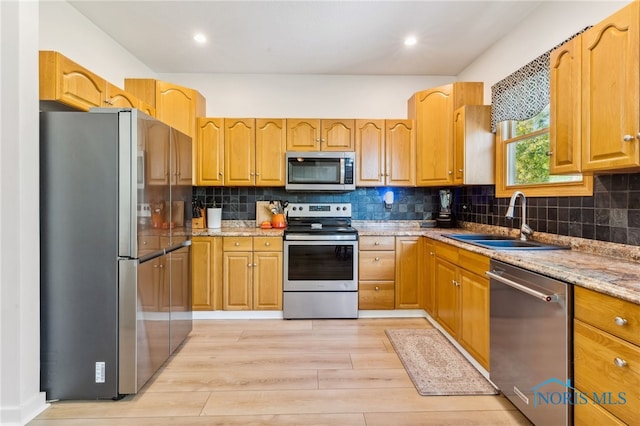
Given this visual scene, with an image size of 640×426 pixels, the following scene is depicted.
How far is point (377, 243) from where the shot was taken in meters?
3.29

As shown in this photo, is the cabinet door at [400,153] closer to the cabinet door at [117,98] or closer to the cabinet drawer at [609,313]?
the cabinet drawer at [609,313]

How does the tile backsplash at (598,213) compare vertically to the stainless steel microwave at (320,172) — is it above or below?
below

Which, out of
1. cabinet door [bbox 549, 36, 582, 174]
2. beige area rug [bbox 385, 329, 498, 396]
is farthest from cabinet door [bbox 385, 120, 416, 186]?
cabinet door [bbox 549, 36, 582, 174]

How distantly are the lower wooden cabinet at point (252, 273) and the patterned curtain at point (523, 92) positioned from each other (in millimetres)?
2325

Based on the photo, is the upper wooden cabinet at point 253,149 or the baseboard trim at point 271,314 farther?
the upper wooden cabinet at point 253,149

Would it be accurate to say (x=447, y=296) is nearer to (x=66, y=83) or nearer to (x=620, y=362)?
(x=620, y=362)

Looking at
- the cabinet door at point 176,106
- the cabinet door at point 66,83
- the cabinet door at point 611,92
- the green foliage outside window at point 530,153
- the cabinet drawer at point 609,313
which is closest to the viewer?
Result: the cabinet drawer at point 609,313

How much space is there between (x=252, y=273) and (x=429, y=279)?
1.77 metres

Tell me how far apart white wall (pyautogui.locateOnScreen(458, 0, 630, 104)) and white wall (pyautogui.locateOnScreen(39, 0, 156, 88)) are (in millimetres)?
3261

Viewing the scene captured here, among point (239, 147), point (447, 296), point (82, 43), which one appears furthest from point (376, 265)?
point (82, 43)

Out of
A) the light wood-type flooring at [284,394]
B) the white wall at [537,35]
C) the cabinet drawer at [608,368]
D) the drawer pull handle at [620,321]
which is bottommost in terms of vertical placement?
the light wood-type flooring at [284,394]

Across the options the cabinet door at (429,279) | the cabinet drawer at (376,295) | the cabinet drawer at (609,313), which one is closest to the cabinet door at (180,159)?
the cabinet drawer at (376,295)

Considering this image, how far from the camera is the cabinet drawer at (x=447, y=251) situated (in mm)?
2537

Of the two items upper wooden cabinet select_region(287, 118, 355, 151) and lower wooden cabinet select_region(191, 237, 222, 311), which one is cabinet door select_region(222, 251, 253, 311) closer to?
lower wooden cabinet select_region(191, 237, 222, 311)
